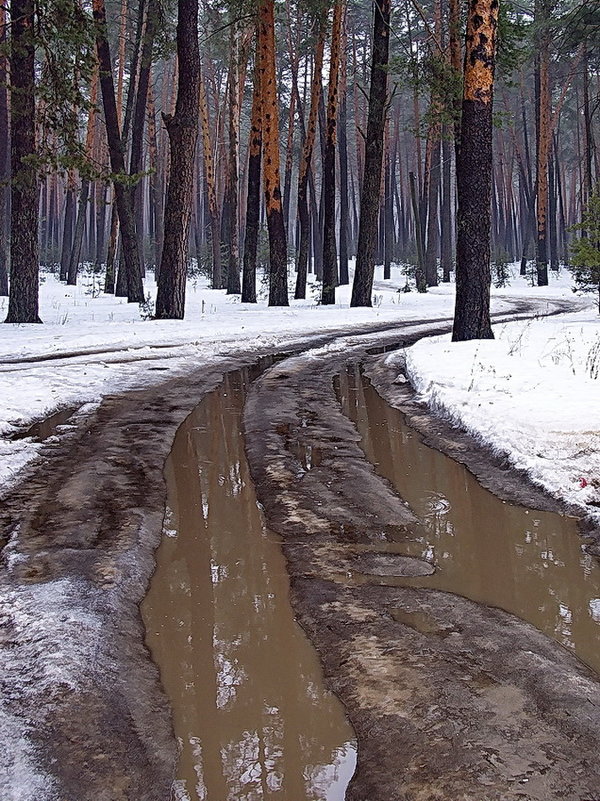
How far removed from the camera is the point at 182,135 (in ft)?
51.8

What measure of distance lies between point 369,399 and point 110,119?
15.1m

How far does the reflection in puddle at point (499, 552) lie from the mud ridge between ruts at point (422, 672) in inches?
4.7

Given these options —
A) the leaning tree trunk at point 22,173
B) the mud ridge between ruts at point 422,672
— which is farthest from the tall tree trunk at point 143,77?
the mud ridge between ruts at point 422,672

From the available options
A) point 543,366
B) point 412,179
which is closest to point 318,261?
point 412,179

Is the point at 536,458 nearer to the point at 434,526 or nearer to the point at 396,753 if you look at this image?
the point at 434,526

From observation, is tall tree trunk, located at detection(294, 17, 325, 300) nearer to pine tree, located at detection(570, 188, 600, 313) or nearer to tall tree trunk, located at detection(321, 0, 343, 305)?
tall tree trunk, located at detection(321, 0, 343, 305)

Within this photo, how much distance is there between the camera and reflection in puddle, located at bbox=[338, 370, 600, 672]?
3.30 metres

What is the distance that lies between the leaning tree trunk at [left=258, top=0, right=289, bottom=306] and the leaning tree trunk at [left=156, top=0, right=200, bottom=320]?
141 inches

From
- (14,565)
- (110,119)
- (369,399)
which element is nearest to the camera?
(14,565)

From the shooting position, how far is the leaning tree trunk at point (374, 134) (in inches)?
748

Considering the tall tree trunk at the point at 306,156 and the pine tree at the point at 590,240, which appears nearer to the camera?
the pine tree at the point at 590,240

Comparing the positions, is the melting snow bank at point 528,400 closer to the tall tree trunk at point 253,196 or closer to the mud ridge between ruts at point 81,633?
the mud ridge between ruts at point 81,633

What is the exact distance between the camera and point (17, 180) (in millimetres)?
13625

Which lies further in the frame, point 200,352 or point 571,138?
point 571,138
